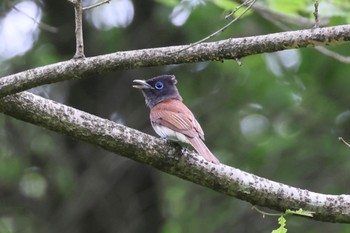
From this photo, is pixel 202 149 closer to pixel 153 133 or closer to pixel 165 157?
pixel 165 157

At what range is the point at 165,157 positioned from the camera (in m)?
4.37

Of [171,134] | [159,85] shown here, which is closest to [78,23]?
[171,134]

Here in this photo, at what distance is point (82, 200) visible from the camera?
912cm

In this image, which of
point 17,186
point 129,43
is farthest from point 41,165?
point 129,43

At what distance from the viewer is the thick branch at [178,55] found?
3.82 m

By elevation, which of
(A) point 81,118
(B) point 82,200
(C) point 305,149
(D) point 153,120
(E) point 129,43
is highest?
(E) point 129,43

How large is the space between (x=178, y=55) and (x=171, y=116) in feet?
6.15

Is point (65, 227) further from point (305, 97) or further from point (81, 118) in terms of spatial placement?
point (81, 118)

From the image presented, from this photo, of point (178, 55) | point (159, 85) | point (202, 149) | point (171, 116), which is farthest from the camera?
point (159, 85)

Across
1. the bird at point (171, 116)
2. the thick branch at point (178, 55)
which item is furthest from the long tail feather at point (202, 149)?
the thick branch at point (178, 55)

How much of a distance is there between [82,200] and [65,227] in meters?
0.36

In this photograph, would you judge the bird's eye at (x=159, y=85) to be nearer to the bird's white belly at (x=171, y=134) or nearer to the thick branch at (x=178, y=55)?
the bird's white belly at (x=171, y=134)

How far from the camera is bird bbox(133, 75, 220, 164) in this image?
5.36 meters

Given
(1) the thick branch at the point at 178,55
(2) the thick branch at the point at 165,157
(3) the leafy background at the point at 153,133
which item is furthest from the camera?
(3) the leafy background at the point at 153,133
